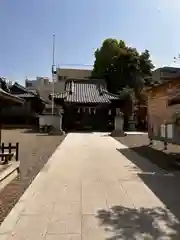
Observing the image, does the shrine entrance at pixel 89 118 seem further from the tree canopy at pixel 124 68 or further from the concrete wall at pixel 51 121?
the tree canopy at pixel 124 68

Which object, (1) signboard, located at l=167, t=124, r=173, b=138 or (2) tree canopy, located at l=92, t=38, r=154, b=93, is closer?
(1) signboard, located at l=167, t=124, r=173, b=138

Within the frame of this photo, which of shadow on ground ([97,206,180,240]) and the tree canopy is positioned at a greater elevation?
the tree canopy

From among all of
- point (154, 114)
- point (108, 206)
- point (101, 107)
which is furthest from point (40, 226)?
point (101, 107)

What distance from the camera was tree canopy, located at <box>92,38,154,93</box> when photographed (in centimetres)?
3956

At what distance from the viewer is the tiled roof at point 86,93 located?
32.8 metres

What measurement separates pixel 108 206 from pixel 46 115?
955 inches

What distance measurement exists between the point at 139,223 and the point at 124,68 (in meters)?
36.5

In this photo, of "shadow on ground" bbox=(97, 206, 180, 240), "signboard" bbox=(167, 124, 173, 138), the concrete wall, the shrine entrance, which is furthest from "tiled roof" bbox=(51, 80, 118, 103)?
"shadow on ground" bbox=(97, 206, 180, 240)

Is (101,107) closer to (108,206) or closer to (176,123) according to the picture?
(176,123)

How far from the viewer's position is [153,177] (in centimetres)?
805

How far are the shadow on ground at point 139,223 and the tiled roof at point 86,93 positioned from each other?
27.6 meters

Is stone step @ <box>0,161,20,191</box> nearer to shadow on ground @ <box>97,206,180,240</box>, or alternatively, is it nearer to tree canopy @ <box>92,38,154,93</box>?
shadow on ground @ <box>97,206,180,240</box>

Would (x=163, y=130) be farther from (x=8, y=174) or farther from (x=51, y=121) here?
(x=51, y=121)

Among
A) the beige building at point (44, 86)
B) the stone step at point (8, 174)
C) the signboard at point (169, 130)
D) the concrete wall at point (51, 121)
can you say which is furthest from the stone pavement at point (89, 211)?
the beige building at point (44, 86)
